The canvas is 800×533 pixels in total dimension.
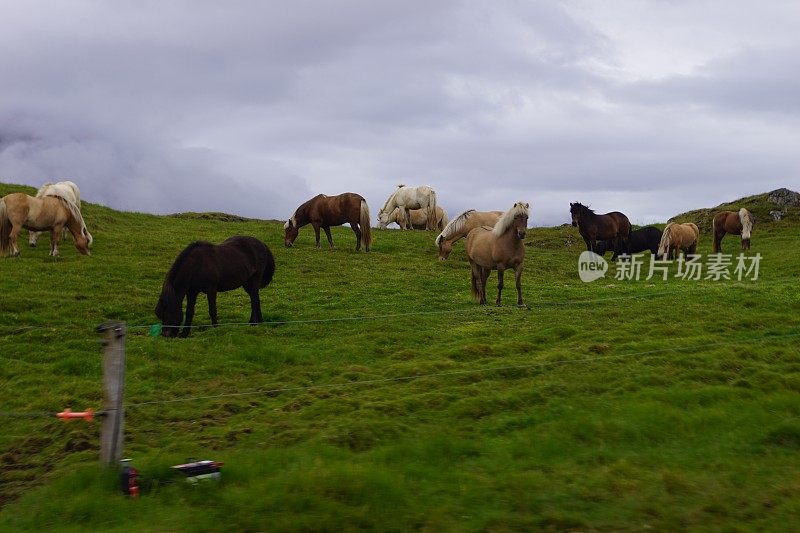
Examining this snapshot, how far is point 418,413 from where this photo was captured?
26.6 feet

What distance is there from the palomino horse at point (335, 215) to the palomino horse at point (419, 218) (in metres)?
11.2

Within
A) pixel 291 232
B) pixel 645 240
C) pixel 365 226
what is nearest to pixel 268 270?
pixel 365 226

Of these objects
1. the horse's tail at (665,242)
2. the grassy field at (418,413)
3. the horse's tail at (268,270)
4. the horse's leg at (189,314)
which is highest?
the horse's tail at (665,242)

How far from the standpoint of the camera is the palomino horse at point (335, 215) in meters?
25.1

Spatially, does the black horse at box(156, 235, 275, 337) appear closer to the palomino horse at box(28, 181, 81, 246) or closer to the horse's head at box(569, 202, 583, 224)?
the palomino horse at box(28, 181, 81, 246)

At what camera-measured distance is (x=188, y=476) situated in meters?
5.97

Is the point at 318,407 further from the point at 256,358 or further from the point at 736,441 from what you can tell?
the point at 736,441

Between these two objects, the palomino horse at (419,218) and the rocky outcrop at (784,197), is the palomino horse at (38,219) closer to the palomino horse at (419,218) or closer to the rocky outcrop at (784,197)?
the palomino horse at (419,218)

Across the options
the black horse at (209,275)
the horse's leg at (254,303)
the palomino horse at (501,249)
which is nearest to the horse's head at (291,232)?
the palomino horse at (501,249)

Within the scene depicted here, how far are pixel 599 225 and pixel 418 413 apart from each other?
68.0 ft

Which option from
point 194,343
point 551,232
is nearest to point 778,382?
point 194,343

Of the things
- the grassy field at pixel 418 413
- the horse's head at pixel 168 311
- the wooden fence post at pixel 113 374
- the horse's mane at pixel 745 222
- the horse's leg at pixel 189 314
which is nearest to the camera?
the grassy field at pixel 418 413

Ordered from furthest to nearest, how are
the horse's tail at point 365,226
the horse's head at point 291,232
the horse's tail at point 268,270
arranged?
the horse's head at point 291,232
the horse's tail at point 365,226
the horse's tail at point 268,270

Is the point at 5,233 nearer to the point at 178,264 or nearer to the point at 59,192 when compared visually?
the point at 59,192
